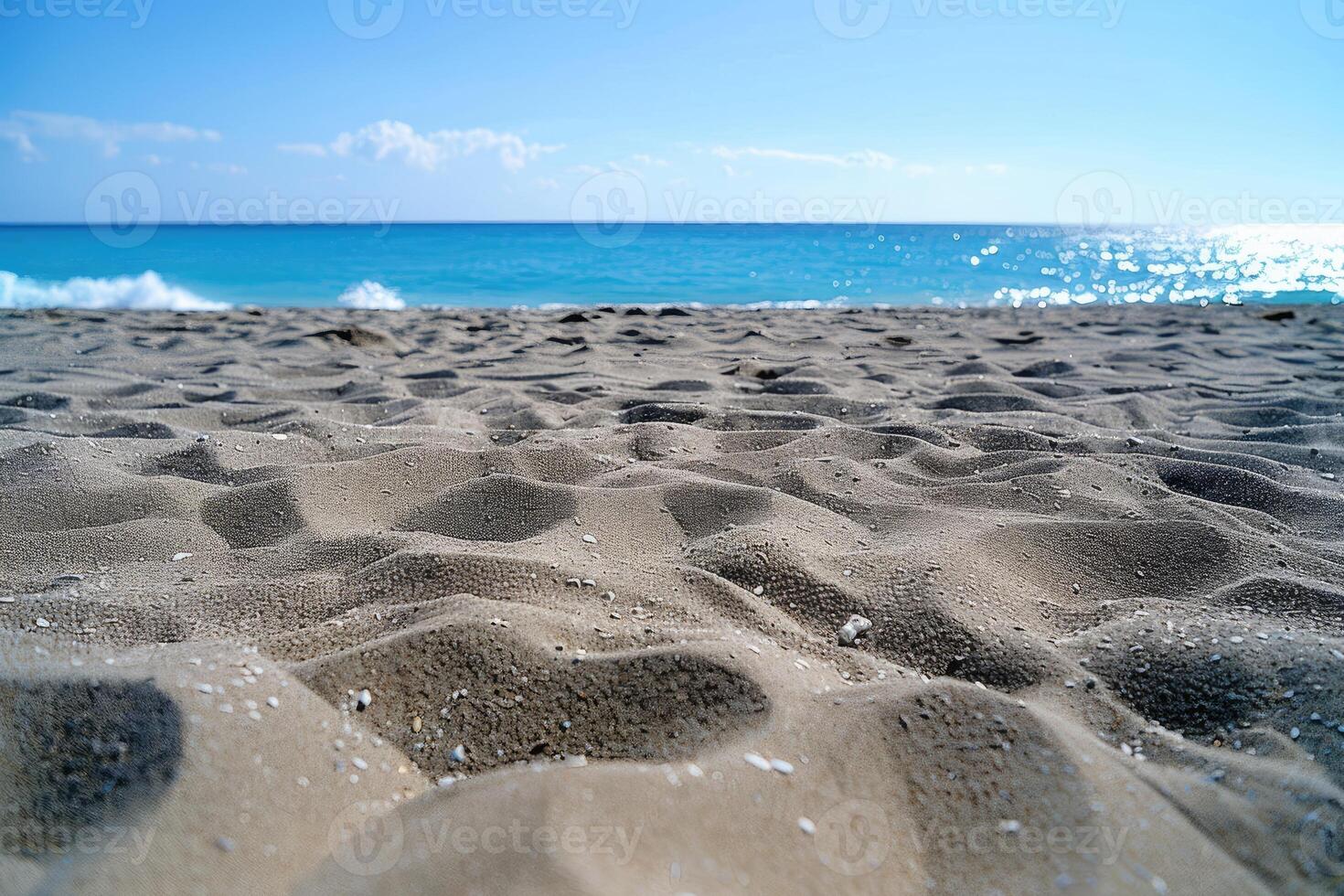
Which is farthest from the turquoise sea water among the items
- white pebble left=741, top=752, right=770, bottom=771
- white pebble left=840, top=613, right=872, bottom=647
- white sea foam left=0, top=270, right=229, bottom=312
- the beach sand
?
white pebble left=741, top=752, right=770, bottom=771

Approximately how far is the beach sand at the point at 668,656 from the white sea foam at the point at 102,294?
10283 mm

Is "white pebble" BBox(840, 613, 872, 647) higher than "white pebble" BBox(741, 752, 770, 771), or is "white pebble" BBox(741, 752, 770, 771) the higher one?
"white pebble" BBox(741, 752, 770, 771)

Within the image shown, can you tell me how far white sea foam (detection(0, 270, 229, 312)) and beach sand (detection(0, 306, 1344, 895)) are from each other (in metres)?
10.3

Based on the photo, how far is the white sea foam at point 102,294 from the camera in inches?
454

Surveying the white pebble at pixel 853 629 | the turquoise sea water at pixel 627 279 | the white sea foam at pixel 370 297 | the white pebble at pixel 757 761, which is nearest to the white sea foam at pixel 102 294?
the turquoise sea water at pixel 627 279

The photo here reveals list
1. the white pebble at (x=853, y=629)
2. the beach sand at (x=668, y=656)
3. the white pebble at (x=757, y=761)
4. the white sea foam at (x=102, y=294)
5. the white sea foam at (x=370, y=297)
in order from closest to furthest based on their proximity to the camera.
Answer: the beach sand at (x=668, y=656)
the white pebble at (x=757, y=761)
the white pebble at (x=853, y=629)
the white sea foam at (x=102, y=294)
the white sea foam at (x=370, y=297)

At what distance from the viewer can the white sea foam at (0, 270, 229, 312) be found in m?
11.5

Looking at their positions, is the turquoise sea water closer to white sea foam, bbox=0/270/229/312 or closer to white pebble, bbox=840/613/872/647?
white sea foam, bbox=0/270/229/312

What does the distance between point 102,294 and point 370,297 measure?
13.6 ft

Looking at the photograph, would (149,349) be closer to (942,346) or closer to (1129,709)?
(942,346)

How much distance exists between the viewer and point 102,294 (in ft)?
40.9

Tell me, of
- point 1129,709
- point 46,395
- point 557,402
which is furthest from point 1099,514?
point 46,395

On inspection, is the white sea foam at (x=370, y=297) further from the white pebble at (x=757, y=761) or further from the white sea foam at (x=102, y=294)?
the white pebble at (x=757, y=761)

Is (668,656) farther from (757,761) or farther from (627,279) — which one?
(627,279)
